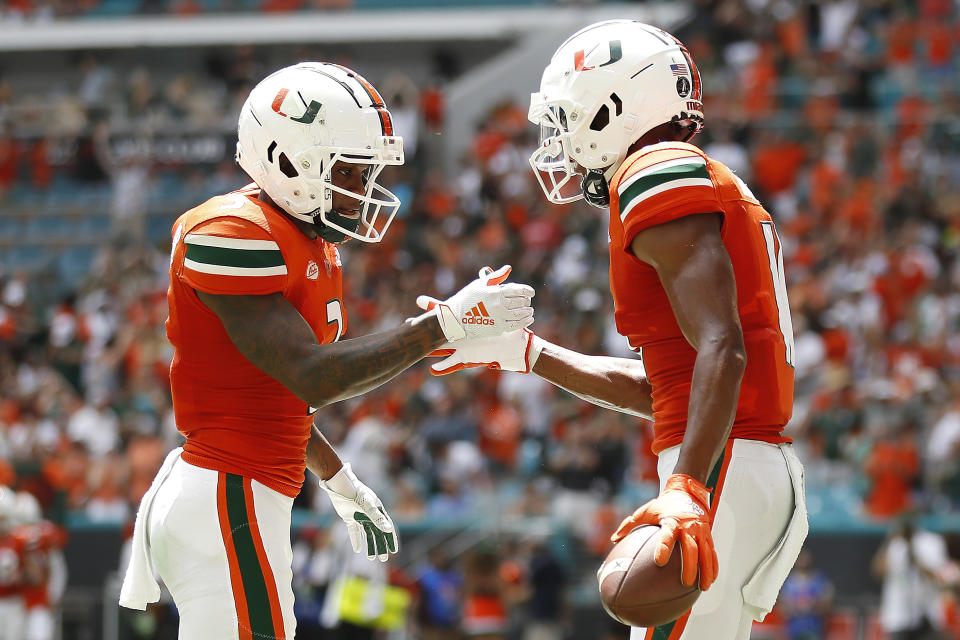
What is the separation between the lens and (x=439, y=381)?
41.0 feet

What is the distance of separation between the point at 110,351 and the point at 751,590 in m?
11.5

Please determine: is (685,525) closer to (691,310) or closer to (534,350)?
(691,310)

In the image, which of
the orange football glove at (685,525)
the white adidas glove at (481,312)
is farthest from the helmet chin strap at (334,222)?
the orange football glove at (685,525)

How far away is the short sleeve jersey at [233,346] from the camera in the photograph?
3893 mm

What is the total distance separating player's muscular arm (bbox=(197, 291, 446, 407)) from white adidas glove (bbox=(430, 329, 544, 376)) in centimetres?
28

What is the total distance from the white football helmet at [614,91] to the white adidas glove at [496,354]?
26.2 inches

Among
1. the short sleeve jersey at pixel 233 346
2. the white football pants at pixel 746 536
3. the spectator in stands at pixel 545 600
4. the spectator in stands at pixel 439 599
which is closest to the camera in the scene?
the white football pants at pixel 746 536

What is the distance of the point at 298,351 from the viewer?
3.83 m

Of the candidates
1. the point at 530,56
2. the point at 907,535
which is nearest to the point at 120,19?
the point at 530,56

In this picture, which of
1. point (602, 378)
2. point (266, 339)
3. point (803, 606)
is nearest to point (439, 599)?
point (803, 606)

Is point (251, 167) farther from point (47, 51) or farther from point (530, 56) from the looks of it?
point (47, 51)

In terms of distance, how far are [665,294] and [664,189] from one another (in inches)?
15.1

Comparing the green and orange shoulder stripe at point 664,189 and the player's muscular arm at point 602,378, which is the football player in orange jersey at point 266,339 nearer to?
the player's muscular arm at point 602,378

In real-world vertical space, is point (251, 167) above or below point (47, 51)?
below
